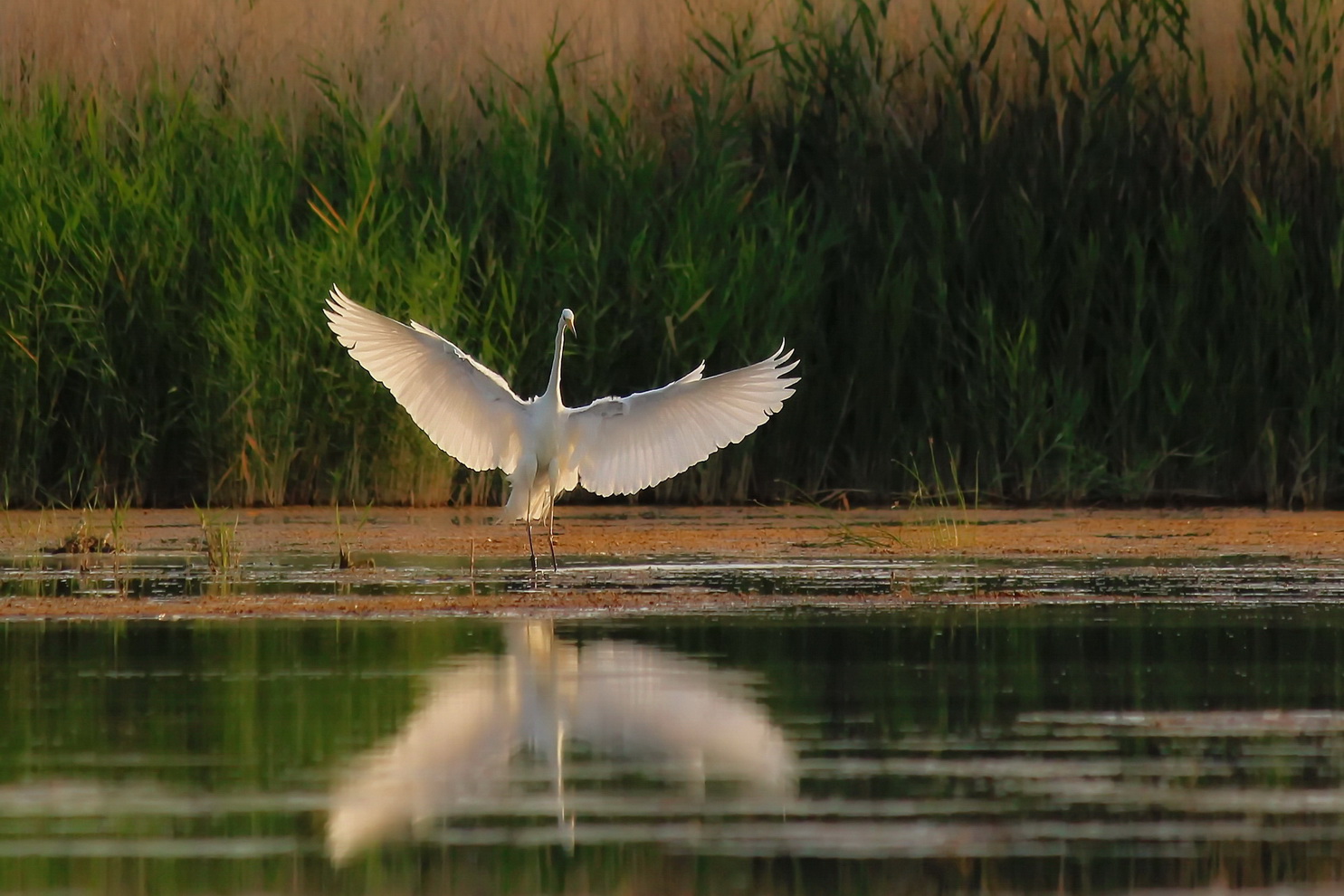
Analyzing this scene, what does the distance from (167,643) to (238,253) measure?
541 cm

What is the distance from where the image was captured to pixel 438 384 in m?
10.4

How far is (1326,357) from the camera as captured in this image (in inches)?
491

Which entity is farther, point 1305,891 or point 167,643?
point 167,643

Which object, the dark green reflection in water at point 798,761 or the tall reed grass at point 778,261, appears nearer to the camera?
the dark green reflection in water at point 798,761

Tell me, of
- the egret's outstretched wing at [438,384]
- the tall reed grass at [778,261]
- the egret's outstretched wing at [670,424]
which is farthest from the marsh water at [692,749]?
the tall reed grass at [778,261]

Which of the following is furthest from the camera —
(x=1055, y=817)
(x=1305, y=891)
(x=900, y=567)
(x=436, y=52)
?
(x=436, y=52)

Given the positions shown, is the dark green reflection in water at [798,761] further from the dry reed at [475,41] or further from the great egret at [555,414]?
the dry reed at [475,41]

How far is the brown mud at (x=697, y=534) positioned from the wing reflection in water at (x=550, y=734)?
1.97 meters

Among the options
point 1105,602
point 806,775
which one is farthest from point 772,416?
point 806,775

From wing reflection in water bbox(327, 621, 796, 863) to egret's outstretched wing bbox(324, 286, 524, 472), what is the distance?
3.23 m

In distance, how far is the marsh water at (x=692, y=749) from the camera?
4.29m

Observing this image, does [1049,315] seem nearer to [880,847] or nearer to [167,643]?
[167,643]

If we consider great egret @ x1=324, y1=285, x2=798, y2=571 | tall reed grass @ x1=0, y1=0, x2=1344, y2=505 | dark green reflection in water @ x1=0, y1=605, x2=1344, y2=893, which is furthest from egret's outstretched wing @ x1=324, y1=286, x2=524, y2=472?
dark green reflection in water @ x1=0, y1=605, x2=1344, y2=893

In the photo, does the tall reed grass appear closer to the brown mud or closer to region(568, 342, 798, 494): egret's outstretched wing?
the brown mud
